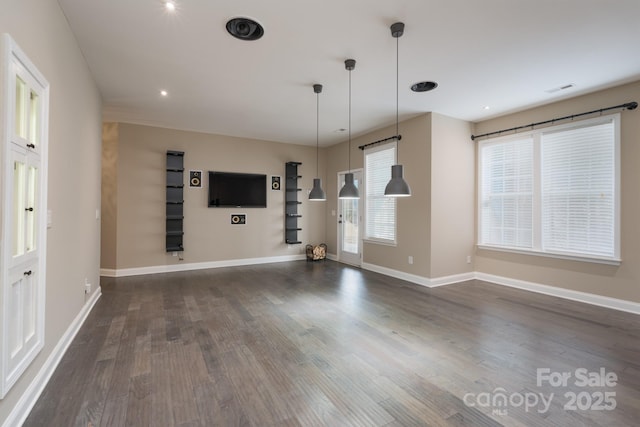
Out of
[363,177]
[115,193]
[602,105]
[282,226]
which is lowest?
[282,226]

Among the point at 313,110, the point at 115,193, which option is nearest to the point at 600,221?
the point at 313,110

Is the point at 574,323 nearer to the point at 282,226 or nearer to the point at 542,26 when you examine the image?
the point at 542,26

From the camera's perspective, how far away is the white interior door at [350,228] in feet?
21.9

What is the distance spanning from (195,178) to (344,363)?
16.7ft

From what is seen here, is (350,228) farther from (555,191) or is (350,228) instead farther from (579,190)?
(579,190)

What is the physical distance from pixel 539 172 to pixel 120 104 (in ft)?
21.7

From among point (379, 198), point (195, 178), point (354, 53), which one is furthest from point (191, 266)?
point (354, 53)

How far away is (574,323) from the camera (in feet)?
11.3

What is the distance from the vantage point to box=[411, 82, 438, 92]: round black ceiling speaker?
12.8ft

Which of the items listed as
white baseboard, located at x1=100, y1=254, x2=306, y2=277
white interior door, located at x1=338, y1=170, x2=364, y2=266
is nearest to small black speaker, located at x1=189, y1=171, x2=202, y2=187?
white baseboard, located at x1=100, y1=254, x2=306, y2=277

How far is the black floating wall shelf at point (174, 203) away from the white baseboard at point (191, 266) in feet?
1.33

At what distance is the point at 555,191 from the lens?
4.50 meters

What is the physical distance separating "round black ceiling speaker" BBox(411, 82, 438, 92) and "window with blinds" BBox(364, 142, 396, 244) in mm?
1651

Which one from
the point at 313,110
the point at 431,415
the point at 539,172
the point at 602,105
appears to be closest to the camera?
the point at 431,415
